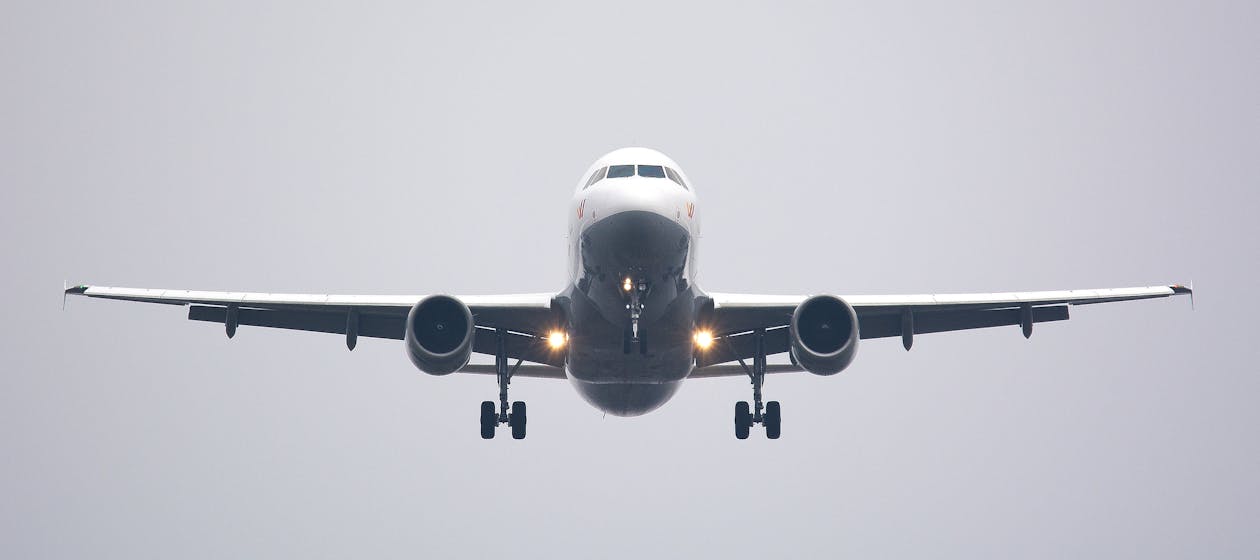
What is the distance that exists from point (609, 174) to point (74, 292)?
1191 centimetres

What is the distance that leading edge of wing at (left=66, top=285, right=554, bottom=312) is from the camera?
88.6 feet

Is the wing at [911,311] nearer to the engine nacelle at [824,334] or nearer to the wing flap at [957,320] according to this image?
the wing flap at [957,320]

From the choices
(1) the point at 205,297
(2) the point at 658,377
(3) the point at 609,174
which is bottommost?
(2) the point at 658,377

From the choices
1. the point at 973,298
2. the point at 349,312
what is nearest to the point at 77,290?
the point at 349,312

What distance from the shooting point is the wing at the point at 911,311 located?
27.1 metres

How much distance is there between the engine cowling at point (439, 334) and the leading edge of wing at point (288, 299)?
1.32 meters

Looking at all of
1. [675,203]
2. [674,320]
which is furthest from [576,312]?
[675,203]

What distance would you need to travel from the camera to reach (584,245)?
77.5 ft

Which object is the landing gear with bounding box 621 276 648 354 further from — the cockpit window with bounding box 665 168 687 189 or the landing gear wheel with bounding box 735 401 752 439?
the landing gear wheel with bounding box 735 401 752 439

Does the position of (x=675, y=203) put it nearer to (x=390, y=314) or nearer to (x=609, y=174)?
(x=609, y=174)

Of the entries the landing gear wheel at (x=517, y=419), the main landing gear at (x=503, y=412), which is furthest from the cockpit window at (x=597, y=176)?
the landing gear wheel at (x=517, y=419)

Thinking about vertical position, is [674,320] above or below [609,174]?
below

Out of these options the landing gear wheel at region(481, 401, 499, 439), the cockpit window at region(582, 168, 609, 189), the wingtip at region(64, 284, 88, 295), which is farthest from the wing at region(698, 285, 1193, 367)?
the wingtip at region(64, 284, 88, 295)

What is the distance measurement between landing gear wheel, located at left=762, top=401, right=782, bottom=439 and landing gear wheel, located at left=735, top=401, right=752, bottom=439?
38cm
